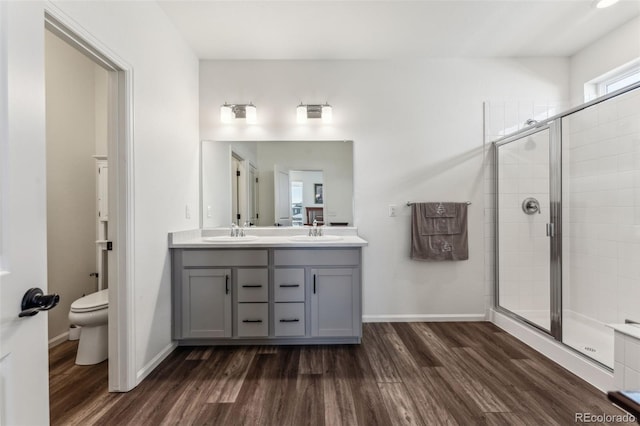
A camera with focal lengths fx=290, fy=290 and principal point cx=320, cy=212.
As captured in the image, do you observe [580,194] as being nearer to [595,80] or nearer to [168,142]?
[595,80]

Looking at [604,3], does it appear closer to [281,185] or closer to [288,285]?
[281,185]

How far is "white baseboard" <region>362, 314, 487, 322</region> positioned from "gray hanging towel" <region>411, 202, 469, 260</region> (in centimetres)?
57

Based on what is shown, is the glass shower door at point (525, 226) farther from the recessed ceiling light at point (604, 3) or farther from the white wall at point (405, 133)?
the recessed ceiling light at point (604, 3)

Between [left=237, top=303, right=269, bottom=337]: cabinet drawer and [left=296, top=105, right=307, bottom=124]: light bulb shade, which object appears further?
[left=296, top=105, right=307, bottom=124]: light bulb shade

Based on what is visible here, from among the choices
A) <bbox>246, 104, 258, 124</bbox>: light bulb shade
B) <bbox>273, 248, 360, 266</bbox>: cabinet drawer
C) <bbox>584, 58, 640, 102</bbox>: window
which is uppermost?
<bbox>584, 58, 640, 102</bbox>: window

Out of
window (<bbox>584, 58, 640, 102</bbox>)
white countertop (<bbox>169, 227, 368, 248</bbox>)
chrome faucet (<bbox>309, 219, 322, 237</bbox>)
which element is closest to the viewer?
white countertop (<bbox>169, 227, 368, 248</bbox>)

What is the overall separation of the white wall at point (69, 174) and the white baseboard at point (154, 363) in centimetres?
92

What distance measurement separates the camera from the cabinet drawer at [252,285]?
2.29 metres

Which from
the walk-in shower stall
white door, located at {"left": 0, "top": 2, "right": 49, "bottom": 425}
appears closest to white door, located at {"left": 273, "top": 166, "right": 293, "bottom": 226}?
white door, located at {"left": 0, "top": 2, "right": 49, "bottom": 425}

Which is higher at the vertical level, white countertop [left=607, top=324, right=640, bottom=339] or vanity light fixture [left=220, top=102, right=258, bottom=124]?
vanity light fixture [left=220, top=102, right=258, bottom=124]

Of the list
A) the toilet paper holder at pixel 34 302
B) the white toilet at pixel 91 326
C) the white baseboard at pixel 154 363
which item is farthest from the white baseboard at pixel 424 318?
the toilet paper holder at pixel 34 302

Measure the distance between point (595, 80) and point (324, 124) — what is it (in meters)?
2.51

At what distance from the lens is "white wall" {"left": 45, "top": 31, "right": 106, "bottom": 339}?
2293 millimetres

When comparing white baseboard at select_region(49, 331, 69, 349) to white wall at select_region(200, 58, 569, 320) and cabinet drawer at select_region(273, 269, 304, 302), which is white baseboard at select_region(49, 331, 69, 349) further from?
white wall at select_region(200, 58, 569, 320)
